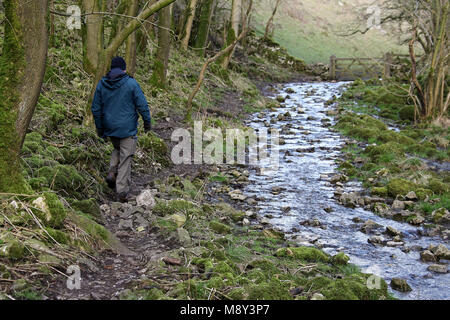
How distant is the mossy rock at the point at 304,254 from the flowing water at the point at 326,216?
39cm

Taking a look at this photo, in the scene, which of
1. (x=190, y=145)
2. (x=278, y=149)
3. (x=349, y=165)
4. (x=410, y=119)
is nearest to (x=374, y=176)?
(x=349, y=165)

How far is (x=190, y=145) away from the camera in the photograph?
11352mm

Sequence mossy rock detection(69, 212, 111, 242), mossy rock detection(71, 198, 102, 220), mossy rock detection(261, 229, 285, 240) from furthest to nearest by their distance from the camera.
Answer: mossy rock detection(261, 229, 285, 240) → mossy rock detection(71, 198, 102, 220) → mossy rock detection(69, 212, 111, 242)

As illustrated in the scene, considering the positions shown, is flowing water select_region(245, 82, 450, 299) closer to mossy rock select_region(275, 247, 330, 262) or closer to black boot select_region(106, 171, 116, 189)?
mossy rock select_region(275, 247, 330, 262)

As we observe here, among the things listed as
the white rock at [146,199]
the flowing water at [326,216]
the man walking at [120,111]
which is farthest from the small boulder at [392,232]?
the man walking at [120,111]

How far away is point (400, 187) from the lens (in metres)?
9.08

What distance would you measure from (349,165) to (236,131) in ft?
12.8

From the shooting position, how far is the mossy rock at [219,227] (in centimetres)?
668

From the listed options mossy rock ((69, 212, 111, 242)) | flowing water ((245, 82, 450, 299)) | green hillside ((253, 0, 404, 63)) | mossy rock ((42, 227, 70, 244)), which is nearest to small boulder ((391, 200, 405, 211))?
flowing water ((245, 82, 450, 299))

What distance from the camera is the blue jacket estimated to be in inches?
274

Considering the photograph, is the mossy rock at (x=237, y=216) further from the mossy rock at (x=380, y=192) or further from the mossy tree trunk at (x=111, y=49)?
the mossy tree trunk at (x=111, y=49)

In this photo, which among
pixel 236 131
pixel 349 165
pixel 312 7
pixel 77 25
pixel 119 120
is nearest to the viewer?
pixel 119 120

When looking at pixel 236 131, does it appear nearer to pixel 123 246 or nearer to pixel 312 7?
pixel 123 246

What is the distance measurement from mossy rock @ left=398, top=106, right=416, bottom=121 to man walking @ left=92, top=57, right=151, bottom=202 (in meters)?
12.8
